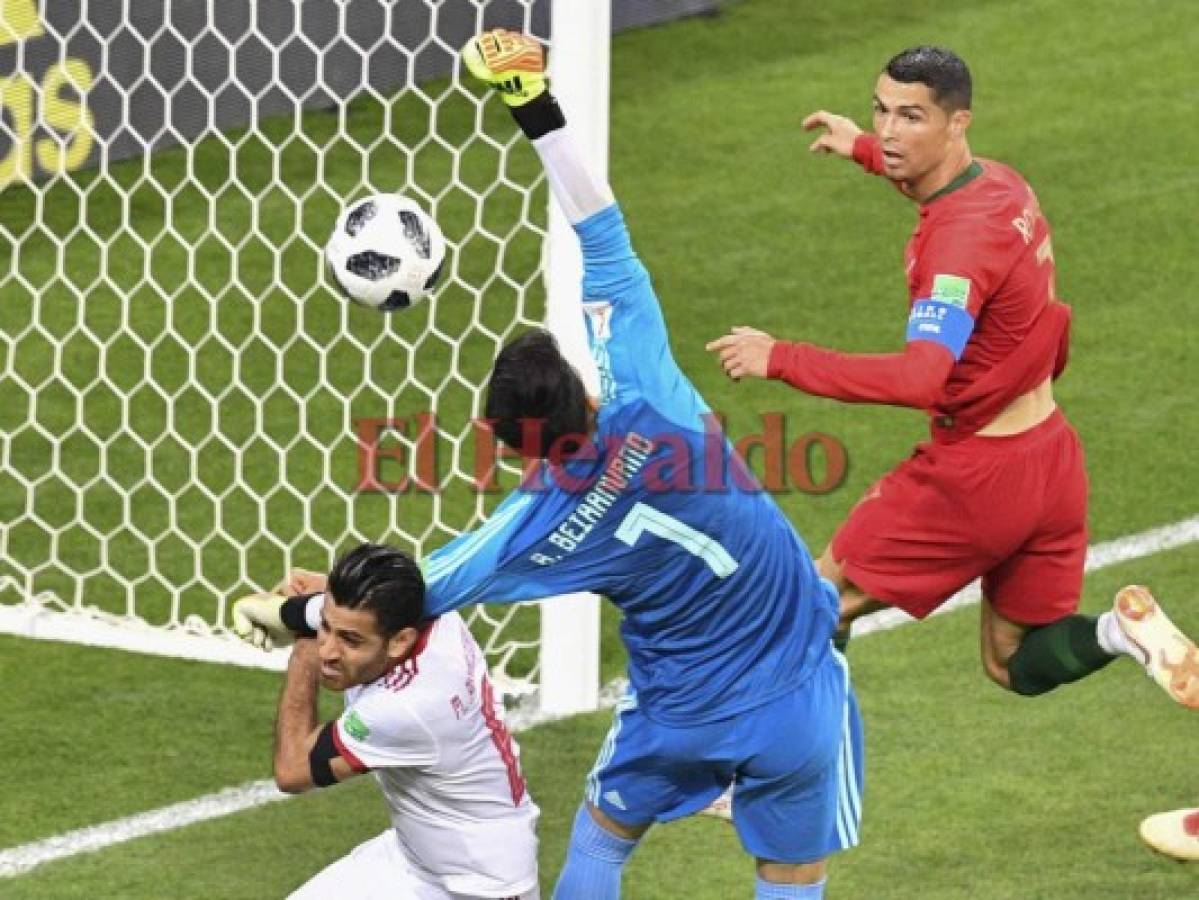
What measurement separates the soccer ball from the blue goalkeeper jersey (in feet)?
3.95

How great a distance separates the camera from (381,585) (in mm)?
5203

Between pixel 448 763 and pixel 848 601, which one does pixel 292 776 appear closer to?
pixel 448 763

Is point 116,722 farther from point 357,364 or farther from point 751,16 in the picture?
point 751,16

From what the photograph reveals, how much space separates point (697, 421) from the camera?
17.3 feet

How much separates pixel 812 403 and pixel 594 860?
434cm

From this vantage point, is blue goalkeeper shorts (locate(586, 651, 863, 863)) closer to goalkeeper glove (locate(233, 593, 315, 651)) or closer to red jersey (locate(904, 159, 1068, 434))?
goalkeeper glove (locate(233, 593, 315, 651))

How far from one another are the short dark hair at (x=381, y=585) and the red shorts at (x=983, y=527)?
186cm

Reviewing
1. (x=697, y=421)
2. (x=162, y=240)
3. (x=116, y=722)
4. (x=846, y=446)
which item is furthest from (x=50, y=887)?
(x=162, y=240)

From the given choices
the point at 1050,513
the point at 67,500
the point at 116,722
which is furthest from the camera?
the point at 67,500

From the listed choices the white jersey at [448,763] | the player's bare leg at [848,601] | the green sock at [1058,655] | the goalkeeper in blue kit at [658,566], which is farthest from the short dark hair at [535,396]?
the green sock at [1058,655]

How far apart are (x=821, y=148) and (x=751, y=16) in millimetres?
7568

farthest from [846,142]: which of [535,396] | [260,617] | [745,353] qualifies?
[260,617]

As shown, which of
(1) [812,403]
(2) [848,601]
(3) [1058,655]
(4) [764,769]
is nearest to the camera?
(4) [764,769]

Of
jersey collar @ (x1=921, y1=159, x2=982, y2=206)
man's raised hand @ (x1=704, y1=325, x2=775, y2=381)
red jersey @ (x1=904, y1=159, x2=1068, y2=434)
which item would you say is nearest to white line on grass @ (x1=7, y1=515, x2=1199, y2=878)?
red jersey @ (x1=904, y1=159, x2=1068, y2=434)
